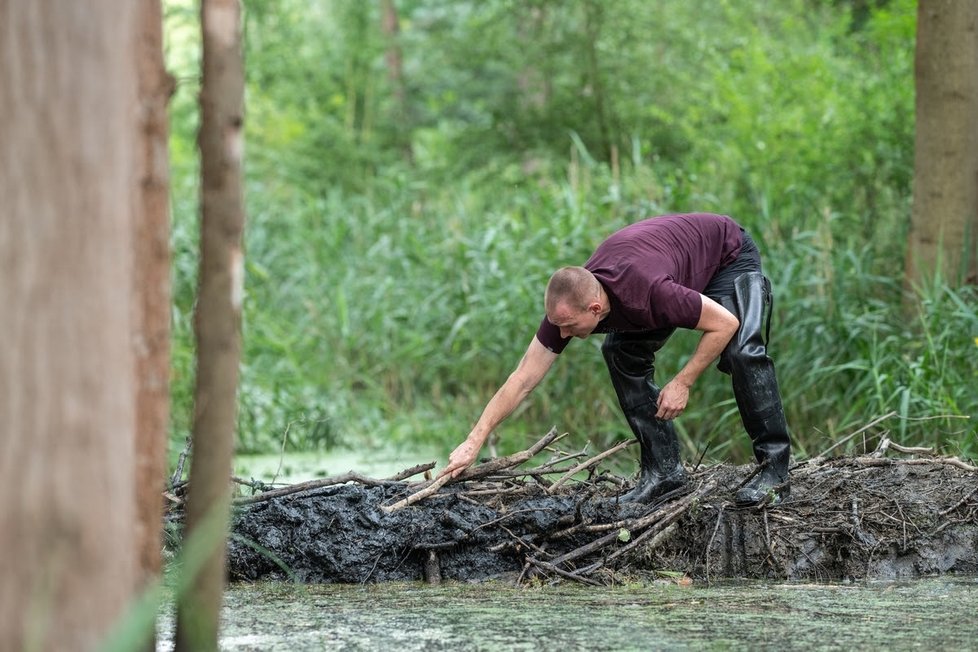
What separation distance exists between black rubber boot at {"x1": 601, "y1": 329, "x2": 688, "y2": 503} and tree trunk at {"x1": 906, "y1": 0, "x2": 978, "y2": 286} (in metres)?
2.55

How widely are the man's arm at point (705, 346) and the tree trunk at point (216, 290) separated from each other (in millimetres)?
2469

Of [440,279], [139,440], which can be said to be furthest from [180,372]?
[139,440]

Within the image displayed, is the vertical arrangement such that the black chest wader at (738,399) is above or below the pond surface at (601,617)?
above

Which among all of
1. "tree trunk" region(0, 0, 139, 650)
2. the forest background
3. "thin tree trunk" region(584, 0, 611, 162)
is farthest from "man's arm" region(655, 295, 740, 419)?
"thin tree trunk" region(584, 0, 611, 162)

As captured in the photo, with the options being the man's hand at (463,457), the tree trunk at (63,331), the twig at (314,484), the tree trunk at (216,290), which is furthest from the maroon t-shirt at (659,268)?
the tree trunk at (63,331)

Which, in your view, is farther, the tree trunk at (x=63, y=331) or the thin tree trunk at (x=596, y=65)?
the thin tree trunk at (x=596, y=65)

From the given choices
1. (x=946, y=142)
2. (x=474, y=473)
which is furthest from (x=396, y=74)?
(x=474, y=473)

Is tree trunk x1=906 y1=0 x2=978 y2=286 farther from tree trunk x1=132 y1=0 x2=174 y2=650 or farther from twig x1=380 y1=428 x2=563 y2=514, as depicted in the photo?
tree trunk x1=132 y1=0 x2=174 y2=650

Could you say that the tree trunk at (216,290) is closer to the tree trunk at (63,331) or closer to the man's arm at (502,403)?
the tree trunk at (63,331)

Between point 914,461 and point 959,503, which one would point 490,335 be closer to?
point 914,461

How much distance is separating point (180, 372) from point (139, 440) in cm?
556

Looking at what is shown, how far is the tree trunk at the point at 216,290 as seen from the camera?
264 centimetres

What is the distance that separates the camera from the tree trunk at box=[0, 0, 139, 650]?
1.90 metres

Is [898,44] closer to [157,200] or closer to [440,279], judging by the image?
[440,279]
